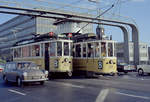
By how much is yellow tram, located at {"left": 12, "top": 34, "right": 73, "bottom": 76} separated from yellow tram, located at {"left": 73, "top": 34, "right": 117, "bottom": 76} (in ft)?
3.41

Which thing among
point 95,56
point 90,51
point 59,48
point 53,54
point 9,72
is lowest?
point 9,72

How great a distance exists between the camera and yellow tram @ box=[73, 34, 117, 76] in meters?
17.1

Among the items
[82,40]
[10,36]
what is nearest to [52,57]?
[82,40]

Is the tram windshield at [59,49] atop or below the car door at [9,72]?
atop

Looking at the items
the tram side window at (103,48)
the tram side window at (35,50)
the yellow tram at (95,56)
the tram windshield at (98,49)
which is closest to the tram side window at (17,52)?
the tram side window at (35,50)

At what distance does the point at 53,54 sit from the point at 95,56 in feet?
11.1

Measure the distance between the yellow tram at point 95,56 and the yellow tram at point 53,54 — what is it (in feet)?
3.41

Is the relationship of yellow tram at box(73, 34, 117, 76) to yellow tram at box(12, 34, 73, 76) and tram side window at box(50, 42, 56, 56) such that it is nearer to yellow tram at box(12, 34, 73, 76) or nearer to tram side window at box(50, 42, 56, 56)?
yellow tram at box(12, 34, 73, 76)

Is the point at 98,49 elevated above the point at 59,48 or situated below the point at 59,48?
below

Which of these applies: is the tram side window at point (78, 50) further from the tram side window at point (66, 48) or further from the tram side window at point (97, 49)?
the tram side window at point (97, 49)

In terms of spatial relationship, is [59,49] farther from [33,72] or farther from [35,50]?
[33,72]

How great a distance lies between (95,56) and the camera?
17516 mm

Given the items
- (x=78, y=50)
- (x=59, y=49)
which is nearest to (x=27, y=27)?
(x=78, y=50)

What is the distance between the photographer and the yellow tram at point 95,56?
17125 millimetres
